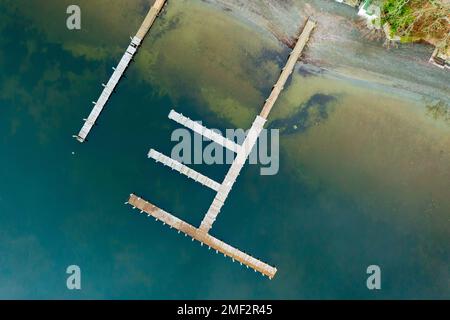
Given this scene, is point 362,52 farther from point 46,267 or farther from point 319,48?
point 46,267

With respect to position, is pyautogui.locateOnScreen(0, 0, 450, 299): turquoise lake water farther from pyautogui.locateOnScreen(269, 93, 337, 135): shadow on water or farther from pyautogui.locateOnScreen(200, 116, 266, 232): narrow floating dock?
pyautogui.locateOnScreen(200, 116, 266, 232): narrow floating dock

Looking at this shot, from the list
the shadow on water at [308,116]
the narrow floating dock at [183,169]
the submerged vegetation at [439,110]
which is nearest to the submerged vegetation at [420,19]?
the submerged vegetation at [439,110]

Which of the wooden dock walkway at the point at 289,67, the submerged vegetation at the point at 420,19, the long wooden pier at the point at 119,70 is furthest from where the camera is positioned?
the long wooden pier at the point at 119,70

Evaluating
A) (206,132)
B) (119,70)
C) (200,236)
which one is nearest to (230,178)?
(206,132)

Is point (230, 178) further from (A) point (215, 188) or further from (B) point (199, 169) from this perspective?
(B) point (199, 169)

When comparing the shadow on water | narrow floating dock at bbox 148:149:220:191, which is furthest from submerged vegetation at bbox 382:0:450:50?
narrow floating dock at bbox 148:149:220:191

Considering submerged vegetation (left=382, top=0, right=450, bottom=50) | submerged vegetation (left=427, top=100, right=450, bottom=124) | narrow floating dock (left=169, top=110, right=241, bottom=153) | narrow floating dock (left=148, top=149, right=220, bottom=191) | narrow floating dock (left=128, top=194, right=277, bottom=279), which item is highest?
submerged vegetation (left=382, top=0, right=450, bottom=50)

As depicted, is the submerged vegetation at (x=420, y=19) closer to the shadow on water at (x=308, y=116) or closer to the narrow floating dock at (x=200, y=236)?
the shadow on water at (x=308, y=116)
